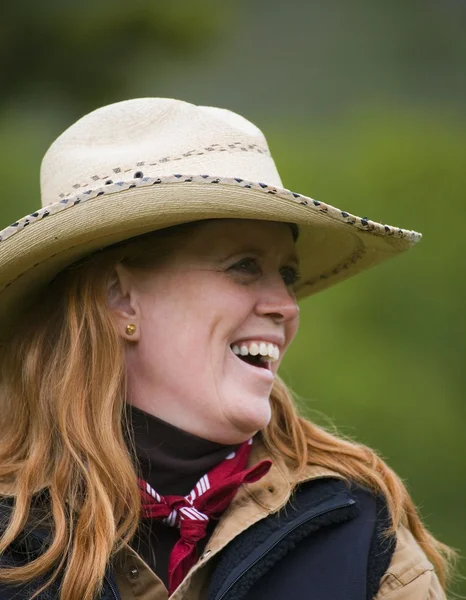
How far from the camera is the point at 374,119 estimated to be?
5.49 metres

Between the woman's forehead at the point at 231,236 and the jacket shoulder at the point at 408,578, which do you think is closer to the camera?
the jacket shoulder at the point at 408,578

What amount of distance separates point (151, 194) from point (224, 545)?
0.72m

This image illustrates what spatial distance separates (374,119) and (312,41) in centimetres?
79

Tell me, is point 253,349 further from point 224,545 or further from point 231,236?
point 224,545

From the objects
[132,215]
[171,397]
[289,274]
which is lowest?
[171,397]

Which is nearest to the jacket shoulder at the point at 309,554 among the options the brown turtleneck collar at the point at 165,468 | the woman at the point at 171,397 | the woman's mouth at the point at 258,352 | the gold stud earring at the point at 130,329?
the woman at the point at 171,397

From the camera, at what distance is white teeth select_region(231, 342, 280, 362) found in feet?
7.51

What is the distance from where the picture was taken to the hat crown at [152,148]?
2229 mm

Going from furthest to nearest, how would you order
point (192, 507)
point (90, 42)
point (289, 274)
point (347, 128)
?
point (90, 42) < point (347, 128) < point (289, 274) < point (192, 507)

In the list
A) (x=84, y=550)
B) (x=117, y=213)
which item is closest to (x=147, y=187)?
(x=117, y=213)

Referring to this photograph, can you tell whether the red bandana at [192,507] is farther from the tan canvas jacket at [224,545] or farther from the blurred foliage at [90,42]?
the blurred foliage at [90,42]

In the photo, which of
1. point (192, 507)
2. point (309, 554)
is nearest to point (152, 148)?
point (192, 507)

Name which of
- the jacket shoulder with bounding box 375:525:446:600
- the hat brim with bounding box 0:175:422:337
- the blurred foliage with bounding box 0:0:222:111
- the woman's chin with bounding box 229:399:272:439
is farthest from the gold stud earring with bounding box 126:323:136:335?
the blurred foliage with bounding box 0:0:222:111

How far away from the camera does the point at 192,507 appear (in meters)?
2.21
